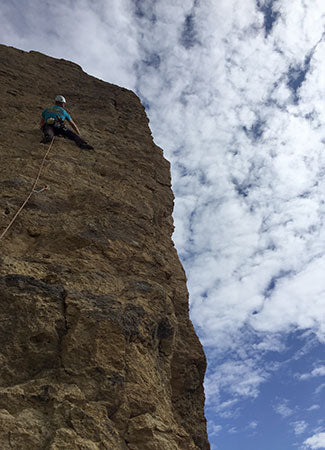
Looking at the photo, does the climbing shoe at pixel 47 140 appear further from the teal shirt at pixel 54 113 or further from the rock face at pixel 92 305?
the teal shirt at pixel 54 113

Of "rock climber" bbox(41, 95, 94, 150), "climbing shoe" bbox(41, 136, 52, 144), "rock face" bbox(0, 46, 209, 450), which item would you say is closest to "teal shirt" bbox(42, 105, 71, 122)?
"rock climber" bbox(41, 95, 94, 150)

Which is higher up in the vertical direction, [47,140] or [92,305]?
[47,140]

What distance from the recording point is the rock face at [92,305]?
106 inches

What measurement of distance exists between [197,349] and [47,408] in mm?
2036

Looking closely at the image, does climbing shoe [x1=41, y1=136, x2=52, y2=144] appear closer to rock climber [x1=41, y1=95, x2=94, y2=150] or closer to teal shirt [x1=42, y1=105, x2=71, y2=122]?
rock climber [x1=41, y1=95, x2=94, y2=150]

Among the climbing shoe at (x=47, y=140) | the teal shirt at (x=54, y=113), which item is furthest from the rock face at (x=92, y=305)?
the teal shirt at (x=54, y=113)

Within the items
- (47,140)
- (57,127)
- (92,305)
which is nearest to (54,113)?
(57,127)

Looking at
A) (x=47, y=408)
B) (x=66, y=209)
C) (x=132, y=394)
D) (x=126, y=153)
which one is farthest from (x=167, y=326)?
(x=126, y=153)

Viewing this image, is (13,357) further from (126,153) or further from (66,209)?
(126,153)

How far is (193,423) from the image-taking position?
3.78 m

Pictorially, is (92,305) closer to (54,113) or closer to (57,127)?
(57,127)

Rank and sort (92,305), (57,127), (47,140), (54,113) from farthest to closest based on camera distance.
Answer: (54,113) → (57,127) → (47,140) → (92,305)

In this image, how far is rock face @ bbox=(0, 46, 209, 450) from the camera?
269 cm

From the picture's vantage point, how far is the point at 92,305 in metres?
3.36
